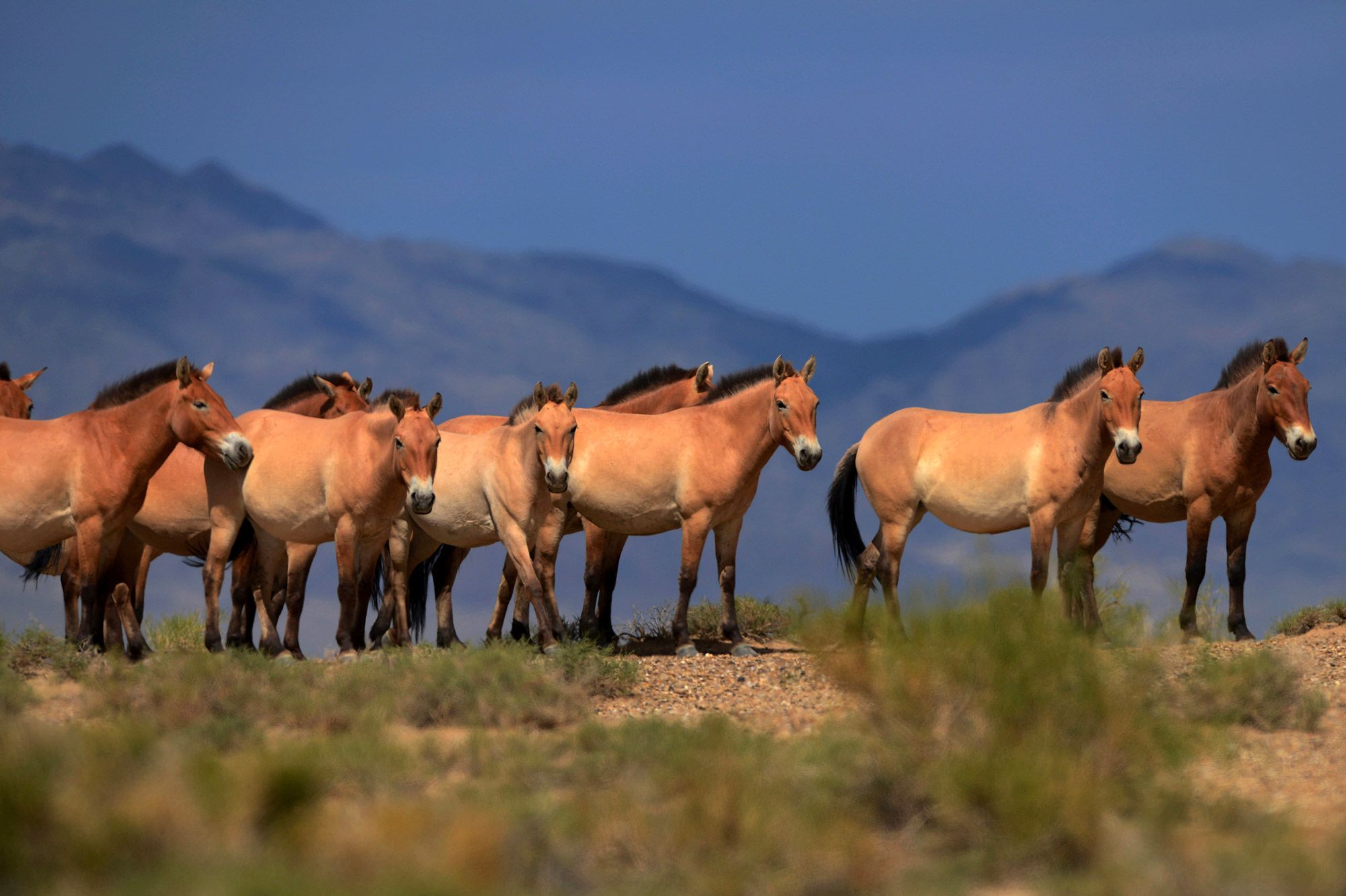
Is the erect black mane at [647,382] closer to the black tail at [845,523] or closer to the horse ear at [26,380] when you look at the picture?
the black tail at [845,523]

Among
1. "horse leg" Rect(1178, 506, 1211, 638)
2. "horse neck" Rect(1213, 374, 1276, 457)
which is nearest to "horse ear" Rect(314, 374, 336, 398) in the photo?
"horse leg" Rect(1178, 506, 1211, 638)

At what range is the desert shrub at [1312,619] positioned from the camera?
15992mm

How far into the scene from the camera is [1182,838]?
6344 millimetres

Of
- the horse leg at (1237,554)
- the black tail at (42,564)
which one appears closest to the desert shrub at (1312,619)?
the horse leg at (1237,554)

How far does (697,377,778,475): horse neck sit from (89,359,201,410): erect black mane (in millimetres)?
5381

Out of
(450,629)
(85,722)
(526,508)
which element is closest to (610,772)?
(85,722)

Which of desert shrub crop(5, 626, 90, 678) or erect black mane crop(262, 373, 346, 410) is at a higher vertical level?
erect black mane crop(262, 373, 346, 410)

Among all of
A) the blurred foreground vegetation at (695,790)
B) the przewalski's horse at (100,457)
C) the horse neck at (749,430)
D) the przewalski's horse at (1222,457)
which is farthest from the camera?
the przewalski's horse at (1222,457)

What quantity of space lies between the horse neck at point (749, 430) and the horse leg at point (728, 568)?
0.71m

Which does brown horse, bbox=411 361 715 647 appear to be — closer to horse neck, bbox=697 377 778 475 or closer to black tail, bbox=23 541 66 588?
horse neck, bbox=697 377 778 475

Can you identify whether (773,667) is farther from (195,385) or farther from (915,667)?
(195,385)

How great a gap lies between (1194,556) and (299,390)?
1096cm

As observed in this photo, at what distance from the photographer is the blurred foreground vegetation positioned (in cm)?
577

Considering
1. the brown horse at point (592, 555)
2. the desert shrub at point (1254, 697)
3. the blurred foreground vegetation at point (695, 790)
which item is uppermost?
the brown horse at point (592, 555)
